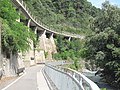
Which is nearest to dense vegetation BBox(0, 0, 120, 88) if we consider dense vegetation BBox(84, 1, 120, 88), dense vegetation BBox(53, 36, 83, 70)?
dense vegetation BBox(84, 1, 120, 88)

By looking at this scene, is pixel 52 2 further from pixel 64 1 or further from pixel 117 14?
pixel 117 14

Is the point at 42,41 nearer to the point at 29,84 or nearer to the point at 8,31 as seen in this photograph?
the point at 8,31

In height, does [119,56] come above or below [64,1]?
below

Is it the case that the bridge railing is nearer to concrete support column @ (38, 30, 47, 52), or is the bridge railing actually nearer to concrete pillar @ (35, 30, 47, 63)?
concrete pillar @ (35, 30, 47, 63)

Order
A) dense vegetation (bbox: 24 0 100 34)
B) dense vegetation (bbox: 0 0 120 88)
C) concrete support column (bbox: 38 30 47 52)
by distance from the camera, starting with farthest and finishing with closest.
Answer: dense vegetation (bbox: 24 0 100 34), concrete support column (bbox: 38 30 47 52), dense vegetation (bbox: 0 0 120 88)

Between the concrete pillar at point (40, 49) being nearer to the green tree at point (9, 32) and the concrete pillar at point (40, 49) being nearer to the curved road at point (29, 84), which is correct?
the green tree at point (9, 32)

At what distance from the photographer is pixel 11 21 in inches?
1321

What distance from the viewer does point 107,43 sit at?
4019 cm

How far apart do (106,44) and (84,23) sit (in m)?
133

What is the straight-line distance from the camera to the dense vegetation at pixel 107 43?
3769cm

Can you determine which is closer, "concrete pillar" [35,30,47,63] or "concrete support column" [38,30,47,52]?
"concrete pillar" [35,30,47,63]

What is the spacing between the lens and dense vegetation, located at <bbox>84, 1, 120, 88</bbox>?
37688 millimetres

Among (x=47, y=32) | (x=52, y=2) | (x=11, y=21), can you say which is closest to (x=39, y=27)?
(x=47, y=32)

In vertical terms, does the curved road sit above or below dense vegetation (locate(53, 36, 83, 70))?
below
